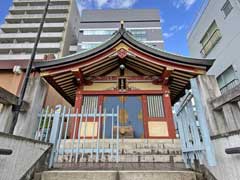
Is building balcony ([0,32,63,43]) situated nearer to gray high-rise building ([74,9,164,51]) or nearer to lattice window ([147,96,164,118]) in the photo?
gray high-rise building ([74,9,164,51])

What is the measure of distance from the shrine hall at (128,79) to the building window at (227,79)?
2329 millimetres

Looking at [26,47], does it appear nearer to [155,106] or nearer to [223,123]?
[155,106]

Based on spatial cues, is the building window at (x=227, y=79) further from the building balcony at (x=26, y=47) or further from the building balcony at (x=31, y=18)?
the building balcony at (x=31, y=18)

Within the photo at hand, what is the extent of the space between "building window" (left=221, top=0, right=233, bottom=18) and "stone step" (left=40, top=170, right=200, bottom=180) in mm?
8844

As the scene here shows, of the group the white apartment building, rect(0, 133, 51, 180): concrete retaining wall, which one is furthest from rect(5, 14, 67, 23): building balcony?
rect(0, 133, 51, 180): concrete retaining wall

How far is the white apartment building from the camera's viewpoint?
24.1 feet

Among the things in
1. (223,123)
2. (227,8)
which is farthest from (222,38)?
(223,123)

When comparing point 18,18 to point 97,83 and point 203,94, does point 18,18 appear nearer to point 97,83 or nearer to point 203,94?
point 97,83

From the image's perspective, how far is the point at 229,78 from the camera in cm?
783

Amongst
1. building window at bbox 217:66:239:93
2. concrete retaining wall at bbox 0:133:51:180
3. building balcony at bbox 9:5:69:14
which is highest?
building balcony at bbox 9:5:69:14

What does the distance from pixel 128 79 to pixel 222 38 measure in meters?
5.70

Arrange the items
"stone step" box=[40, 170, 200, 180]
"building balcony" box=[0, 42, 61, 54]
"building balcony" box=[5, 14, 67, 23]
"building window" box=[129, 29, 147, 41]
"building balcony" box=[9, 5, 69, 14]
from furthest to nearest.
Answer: "building balcony" box=[9, 5, 69, 14] → "building balcony" box=[5, 14, 67, 23] → "building balcony" box=[0, 42, 61, 54] → "building window" box=[129, 29, 147, 41] → "stone step" box=[40, 170, 200, 180]

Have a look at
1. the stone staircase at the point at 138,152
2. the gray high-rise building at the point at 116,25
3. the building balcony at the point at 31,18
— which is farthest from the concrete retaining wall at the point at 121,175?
the building balcony at the point at 31,18

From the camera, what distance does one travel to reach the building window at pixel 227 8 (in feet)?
25.2
